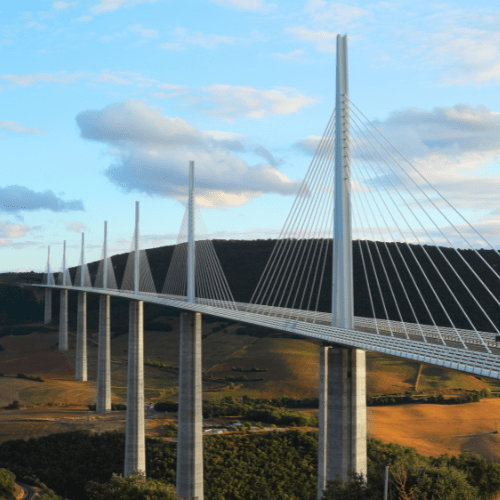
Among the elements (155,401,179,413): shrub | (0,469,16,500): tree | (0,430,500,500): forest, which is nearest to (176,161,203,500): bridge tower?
(0,430,500,500): forest

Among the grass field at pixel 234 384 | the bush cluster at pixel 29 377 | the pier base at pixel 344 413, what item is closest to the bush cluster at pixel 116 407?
the grass field at pixel 234 384

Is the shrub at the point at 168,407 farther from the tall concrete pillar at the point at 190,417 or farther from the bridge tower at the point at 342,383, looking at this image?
the bridge tower at the point at 342,383

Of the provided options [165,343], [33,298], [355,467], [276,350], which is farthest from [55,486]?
[33,298]

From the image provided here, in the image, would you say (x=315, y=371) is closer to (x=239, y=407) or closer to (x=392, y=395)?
(x=392, y=395)

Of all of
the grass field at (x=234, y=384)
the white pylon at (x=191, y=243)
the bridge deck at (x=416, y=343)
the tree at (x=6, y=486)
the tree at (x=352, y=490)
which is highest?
the white pylon at (x=191, y=243)

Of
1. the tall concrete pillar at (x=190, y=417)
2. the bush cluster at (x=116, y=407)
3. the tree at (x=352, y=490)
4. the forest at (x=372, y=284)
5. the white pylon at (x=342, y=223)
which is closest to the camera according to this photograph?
the tree at (x=352, y=490)

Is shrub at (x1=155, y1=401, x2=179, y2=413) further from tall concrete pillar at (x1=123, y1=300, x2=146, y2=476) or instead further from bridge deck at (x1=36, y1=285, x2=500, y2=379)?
bridge deck at (x1=36, y1=285, x2=500, y2=379)

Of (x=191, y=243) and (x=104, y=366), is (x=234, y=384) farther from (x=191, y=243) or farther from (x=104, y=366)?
(x=191, y=243)

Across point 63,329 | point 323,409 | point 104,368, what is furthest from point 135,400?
point 63,329
